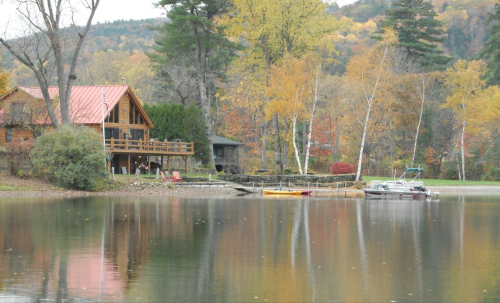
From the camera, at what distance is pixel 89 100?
5638 cm

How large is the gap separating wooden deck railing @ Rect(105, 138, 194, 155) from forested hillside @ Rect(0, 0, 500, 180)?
5.68m

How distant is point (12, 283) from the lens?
45.9ft

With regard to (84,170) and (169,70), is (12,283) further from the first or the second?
(169,70)

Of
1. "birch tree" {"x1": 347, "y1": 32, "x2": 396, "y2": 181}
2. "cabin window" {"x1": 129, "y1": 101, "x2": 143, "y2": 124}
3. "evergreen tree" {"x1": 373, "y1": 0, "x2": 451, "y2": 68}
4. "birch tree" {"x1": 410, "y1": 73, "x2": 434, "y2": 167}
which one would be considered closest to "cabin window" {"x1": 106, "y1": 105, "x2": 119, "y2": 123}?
"cabin window" {"x1": 129, "y1": 101, "x2": 143, "y2": 124}

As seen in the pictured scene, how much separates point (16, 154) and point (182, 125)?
1996 cm

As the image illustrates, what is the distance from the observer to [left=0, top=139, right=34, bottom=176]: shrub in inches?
1692

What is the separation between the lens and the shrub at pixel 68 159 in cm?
4141

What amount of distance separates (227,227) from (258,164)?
52724mm

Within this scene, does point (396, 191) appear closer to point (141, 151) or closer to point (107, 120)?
point (141, 151)

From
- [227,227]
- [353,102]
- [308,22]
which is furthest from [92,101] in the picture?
[227,227]

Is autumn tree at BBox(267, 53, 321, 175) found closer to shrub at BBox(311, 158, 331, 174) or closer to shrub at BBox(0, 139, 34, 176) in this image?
shrub at BBox(311, 158, 331, 174)

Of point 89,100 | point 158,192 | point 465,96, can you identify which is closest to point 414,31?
point 465,96

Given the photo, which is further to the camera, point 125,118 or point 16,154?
point 125,118

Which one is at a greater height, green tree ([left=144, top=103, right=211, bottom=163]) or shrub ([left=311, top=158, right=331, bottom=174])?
green tree ([left=144, top=103, right=211, bottom=163])
